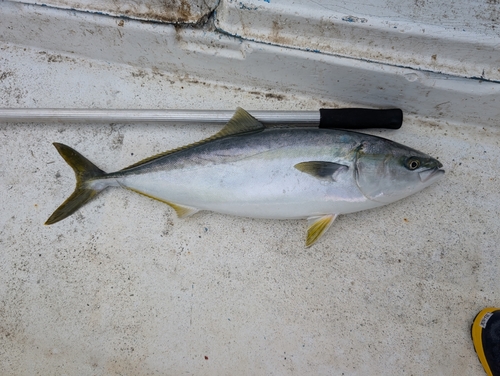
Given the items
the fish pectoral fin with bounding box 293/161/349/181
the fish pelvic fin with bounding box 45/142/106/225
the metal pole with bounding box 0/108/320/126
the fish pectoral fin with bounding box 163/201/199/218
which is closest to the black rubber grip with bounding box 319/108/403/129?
the metal pole with bounding box 0/108/320/126

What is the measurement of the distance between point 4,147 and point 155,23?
124cm

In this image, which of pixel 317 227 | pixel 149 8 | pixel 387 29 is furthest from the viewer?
pixel 149 8

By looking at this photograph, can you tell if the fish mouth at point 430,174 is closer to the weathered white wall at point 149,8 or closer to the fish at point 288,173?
the fish at point 288,173

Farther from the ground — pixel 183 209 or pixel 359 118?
pixel 359 118

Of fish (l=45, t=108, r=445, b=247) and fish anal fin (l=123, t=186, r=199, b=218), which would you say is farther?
fish anal fin (l=123, t=186, r=199, b=218)

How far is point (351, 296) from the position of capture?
6.92 ft

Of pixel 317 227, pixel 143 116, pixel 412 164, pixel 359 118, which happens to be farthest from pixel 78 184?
pixel 412 164

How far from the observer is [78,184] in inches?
86.3

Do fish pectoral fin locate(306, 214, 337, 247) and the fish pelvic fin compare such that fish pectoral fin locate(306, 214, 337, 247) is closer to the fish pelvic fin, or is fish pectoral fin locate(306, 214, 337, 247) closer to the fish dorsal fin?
the fish dorsal fin

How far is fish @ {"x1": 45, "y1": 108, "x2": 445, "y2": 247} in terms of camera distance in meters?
1.97

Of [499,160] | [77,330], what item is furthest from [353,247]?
[77,330]

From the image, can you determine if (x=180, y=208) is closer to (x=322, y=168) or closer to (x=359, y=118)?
(x=322, y=168)

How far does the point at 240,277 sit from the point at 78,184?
42.5 inches

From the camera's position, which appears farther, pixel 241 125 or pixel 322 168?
pixel 241 125
